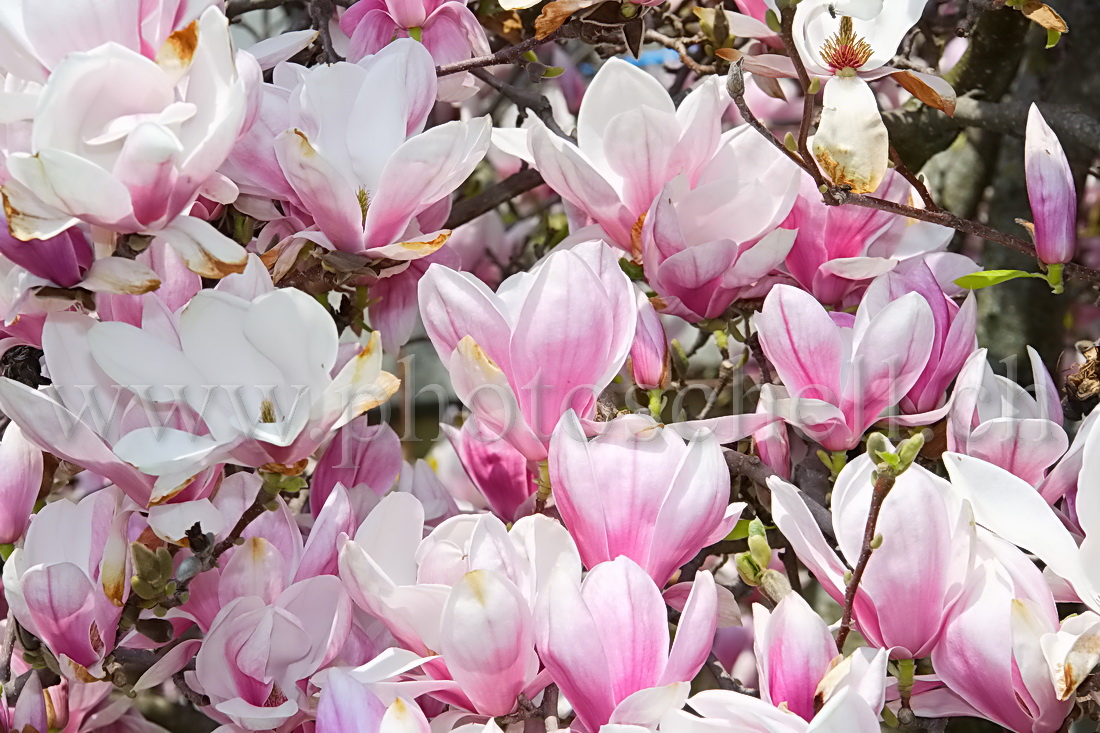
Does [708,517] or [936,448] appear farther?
[936,448]

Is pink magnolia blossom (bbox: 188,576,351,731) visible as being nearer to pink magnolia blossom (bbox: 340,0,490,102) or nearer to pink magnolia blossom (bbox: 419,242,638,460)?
pink magnolia blossom (bbox: 419,242,638,460)

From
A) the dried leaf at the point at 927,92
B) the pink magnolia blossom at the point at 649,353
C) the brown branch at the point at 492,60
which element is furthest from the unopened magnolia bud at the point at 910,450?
the brown branch at the point at 492,60

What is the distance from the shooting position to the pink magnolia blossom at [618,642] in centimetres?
54

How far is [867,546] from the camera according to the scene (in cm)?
55

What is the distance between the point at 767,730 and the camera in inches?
20.2

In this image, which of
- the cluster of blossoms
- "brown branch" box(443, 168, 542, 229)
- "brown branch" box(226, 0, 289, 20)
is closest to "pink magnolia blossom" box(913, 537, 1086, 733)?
the cluster of blossoms

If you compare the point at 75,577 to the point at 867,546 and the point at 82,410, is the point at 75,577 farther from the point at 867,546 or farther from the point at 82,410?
the point at 867,546

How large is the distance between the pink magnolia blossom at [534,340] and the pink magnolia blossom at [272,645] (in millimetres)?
149

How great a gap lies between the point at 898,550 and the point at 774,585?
7 centimetres

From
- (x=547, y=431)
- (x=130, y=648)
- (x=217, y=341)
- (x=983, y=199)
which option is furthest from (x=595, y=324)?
(x=983, y=199)

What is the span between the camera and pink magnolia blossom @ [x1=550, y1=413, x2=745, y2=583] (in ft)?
1.92

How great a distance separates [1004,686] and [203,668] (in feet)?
1.49

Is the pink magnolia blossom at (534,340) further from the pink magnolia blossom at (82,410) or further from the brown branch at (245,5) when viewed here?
the brown branch at (245,5)

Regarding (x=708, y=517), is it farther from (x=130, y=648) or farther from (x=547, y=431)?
(x=130, y=648)
